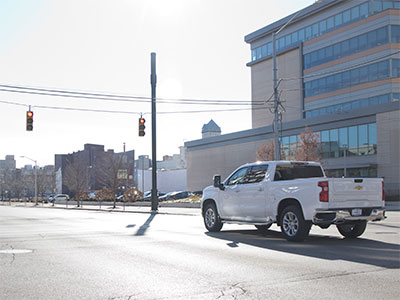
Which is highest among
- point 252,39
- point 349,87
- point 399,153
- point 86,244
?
point 252,39

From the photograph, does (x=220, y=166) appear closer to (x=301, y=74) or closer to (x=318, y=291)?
(x=301, y=74)

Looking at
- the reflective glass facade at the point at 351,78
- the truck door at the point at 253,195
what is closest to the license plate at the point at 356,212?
the truck door at the point at 253,195

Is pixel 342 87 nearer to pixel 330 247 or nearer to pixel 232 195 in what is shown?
pixel 232 195

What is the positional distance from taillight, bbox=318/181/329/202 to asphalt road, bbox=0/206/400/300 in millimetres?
1092

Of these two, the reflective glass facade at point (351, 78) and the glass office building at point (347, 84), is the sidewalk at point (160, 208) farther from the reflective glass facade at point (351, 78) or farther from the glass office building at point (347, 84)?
the reflective glass facade at point (351, 78)

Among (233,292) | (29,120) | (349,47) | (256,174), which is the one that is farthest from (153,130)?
(349,47)

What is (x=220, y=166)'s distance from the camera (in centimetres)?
7356

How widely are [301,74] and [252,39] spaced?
1225 cm

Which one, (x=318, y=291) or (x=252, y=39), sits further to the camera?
(x=252, y=39)

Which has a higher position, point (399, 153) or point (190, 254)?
point (399, 153)

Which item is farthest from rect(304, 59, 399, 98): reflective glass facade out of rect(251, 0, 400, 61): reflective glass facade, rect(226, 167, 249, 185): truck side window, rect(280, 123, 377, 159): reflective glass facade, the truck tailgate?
the truck tailgate

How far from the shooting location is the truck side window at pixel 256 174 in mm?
13409

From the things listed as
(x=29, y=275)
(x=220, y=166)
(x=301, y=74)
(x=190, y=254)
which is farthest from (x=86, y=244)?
(x=220, y=166)

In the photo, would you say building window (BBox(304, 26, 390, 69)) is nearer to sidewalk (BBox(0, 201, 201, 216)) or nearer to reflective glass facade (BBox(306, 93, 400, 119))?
reflective glass facade (BBox(306, 93, 400, 119))
